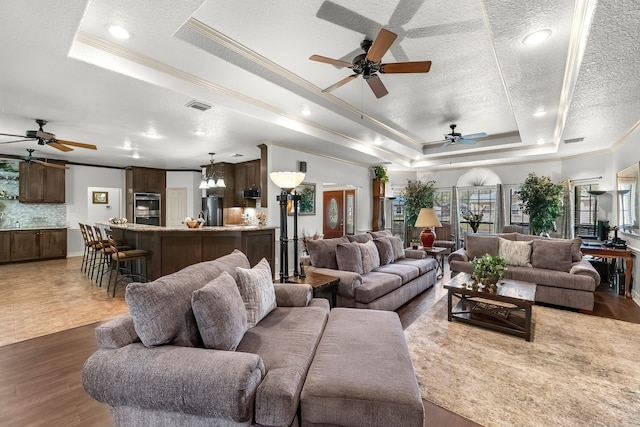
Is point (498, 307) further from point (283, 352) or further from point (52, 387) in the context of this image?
point (52, 387)

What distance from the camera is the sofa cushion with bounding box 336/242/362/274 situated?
12.4ft

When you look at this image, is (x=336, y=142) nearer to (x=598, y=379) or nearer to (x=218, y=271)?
(x=218, y=271)

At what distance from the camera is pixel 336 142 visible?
5262 millimetres

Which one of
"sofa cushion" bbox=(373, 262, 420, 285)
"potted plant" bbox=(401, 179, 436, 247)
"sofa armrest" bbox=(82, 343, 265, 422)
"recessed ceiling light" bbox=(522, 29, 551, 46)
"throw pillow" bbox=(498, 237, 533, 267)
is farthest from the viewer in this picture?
"potted plant" bbox=(401, 179, 436, 247)

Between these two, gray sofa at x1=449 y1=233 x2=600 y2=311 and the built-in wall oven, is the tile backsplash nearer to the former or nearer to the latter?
the built-in wall oven

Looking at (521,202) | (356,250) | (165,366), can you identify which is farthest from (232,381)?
(521,202)

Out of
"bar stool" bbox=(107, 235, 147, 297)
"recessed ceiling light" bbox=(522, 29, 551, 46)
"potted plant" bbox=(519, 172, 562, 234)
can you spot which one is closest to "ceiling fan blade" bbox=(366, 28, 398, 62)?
"recessed ceiling light" bbox=(522, 29, 551, 46)

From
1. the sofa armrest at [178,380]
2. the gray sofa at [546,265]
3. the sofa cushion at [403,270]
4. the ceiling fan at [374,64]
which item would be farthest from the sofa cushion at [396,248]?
the sofa armrest at [178,380]

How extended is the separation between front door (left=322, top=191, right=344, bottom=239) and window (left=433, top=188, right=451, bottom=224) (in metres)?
2.99

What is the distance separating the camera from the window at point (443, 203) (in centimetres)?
849

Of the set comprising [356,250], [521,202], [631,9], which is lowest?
[356,250]

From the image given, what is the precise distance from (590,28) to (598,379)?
8.69ft

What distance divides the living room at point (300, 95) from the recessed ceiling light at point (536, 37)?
6cm

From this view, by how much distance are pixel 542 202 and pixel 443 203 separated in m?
2.49
